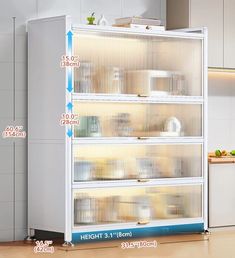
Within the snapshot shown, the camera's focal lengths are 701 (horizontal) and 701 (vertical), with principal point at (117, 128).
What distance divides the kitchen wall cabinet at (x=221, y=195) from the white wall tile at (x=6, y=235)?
1.80 meters

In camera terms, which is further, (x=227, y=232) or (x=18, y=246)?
(x=227, y=232)

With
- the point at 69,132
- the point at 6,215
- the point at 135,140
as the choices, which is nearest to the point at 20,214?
the point at 6,215

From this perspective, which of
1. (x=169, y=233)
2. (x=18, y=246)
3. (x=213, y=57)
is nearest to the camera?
(x=18, y=246)

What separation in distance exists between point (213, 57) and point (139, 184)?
4.79 feet

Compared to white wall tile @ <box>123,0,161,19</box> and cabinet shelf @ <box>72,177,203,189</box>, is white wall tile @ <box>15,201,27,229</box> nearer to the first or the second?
cabinet shelf @ <box>72,177,203,189</box>

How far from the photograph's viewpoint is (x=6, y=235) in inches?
233

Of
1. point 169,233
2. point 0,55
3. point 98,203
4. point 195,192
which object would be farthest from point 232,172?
point 0,55

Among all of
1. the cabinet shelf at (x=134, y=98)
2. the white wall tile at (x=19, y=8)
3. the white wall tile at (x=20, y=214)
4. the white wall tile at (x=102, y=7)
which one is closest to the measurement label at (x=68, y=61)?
the cabinet shelf at (x=134, y=98)

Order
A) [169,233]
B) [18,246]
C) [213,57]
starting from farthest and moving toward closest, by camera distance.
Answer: [213,57], [169,233], [18,246]

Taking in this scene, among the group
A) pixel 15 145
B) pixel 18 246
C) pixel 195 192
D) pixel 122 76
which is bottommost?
pixel 18 246

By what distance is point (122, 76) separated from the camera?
5.92m

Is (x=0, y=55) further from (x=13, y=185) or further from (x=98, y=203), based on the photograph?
(x=98, y=203)

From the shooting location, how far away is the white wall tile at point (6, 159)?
587cm

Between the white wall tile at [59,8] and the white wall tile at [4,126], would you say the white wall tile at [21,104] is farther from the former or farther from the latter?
the white wall tile at [59,8]
